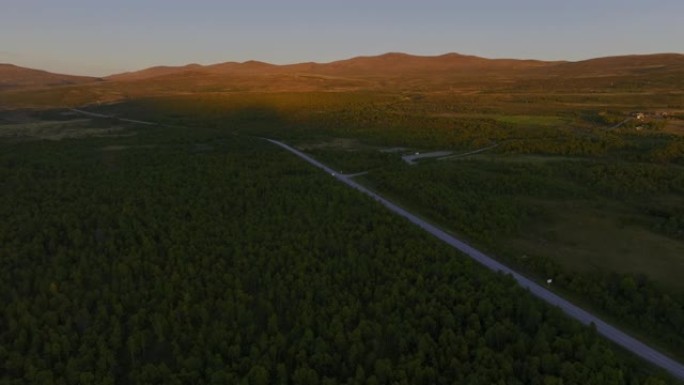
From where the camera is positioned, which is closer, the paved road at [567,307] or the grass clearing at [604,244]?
the paved road at [567,307]

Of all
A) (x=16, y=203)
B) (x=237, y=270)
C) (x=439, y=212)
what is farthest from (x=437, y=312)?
(x=16, y=203)

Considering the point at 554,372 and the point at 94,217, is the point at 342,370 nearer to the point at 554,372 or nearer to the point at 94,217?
the point at 554,372

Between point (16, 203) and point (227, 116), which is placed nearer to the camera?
point (16, 203)

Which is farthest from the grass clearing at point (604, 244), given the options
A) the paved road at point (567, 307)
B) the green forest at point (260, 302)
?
the green forest at point (260, 302)

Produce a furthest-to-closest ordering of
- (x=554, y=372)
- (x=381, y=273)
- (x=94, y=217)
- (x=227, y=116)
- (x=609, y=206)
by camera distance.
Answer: (x=227, y=116)
(x=609, y=206)
(x=94, y=217)
(x=381, y=273)
(x=554, y=372)

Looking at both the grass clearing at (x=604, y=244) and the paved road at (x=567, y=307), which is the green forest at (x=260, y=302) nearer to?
the paved road at (x=567, y=307)

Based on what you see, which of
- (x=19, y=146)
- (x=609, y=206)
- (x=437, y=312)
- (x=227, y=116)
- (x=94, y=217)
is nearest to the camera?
(x=437, y=312)

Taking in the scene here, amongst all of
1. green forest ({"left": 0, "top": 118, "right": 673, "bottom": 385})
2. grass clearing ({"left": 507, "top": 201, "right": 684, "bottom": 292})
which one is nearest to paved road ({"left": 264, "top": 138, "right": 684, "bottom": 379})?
green forest ({"left": 0, "top": 118, "right": 673, "bottom": 385})
